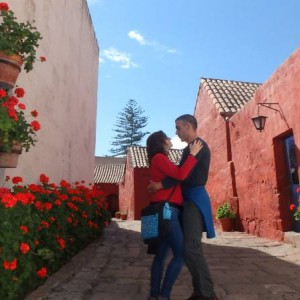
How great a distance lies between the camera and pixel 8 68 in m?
3.28

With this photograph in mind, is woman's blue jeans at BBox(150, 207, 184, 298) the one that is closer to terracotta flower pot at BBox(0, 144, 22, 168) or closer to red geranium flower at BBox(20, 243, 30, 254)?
red geranium flower at BBox(20, 243, 30, 254)

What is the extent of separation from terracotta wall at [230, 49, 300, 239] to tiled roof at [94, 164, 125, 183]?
18949 mm

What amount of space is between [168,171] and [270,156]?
19.4ft

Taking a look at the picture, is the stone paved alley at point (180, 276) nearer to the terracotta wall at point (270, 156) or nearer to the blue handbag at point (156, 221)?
the blue handbag at point (156, 221)

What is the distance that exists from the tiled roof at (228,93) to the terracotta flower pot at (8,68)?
353 inches

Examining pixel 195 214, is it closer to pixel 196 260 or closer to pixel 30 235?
pixel 196 260

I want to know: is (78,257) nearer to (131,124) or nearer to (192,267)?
(192,267)

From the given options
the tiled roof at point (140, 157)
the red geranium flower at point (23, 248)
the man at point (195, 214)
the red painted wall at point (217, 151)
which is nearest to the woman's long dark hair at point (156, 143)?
the man at point (195, 214)

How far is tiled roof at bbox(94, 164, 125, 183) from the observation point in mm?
28594

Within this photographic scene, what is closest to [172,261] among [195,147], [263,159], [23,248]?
[195,147]

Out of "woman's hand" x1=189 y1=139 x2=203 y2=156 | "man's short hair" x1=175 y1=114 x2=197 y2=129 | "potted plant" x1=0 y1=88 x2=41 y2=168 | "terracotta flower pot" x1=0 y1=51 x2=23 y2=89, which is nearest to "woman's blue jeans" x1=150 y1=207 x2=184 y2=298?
"woman's hand" x1=189 y1=139 x2=203 y2=156

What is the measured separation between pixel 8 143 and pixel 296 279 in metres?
3.53

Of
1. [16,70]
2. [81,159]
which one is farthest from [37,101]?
[81,159]

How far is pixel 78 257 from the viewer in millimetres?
4988
